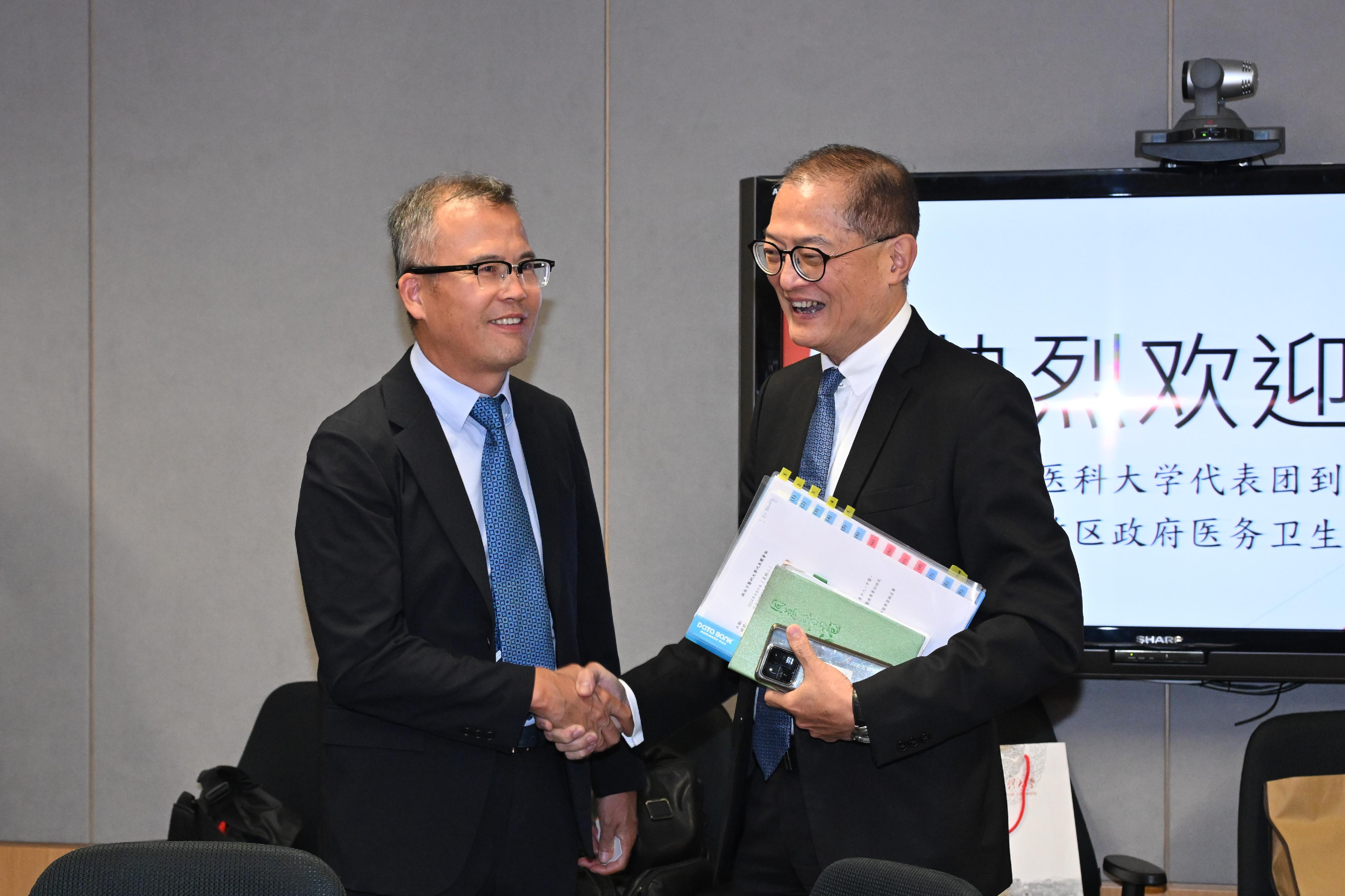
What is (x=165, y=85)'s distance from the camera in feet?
12.8

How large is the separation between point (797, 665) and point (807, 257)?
2.35ft

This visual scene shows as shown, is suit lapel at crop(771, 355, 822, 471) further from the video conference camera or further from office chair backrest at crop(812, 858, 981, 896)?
the video conference camera

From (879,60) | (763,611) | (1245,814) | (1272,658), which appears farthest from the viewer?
(879,60)

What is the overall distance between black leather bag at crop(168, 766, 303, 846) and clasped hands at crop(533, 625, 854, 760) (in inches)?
55.3

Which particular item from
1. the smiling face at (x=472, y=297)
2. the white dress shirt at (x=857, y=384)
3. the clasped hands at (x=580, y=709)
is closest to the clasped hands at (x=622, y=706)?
the clasped hands at (x=580, y=709)

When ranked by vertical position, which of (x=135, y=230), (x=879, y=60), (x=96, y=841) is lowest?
(x=96, y=841)

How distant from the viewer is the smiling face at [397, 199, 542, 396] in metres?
2.21

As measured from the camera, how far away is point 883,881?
1.70 meters

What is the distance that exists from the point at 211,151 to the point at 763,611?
9.22 feet

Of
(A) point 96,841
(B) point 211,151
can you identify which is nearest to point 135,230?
(B) point 211,151

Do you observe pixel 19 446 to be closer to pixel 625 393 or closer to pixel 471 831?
pixel 625 393

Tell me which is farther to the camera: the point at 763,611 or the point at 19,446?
the point at 19,446

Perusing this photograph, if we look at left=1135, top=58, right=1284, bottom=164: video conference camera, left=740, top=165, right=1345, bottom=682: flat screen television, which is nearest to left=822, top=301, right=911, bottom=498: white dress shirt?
left=740, top=165, right=1345, bottom=682: flat screen television

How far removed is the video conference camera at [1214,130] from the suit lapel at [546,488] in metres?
1.99
